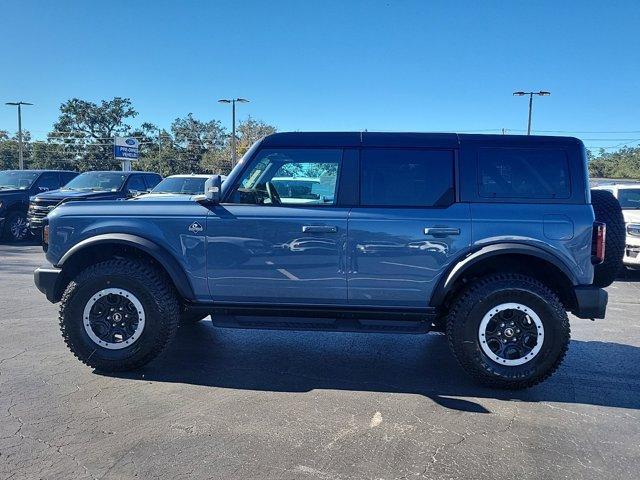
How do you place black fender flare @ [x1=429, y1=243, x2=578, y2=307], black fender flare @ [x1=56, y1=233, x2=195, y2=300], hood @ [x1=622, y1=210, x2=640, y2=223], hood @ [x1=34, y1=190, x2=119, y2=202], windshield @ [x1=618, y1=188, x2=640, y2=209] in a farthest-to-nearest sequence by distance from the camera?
hood @ [x1=34, y1=190, x2=119, y2=202] < windshield @ [x1=618, y1=188, x2=640, y2=209] < hood @ [x1=622, y1=210, x2=640, y2=223] < black fender flare @ [x1=56, y1=233, x2=195, y2=300] < black fender flare @ [x1=429, y1=243, x2=578, y2=307]

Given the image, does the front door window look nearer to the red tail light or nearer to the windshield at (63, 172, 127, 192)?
the red tail light

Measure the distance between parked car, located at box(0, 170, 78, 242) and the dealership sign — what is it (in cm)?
1691

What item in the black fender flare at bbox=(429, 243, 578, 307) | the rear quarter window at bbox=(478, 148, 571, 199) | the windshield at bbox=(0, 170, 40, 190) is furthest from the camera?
the windshield at bbox=(0, 170, 40, 190)

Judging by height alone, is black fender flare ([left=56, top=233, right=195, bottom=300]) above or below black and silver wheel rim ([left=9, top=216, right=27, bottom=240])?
above

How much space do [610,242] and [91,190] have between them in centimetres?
Result: 1222

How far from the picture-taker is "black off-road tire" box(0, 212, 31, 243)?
43.3ft

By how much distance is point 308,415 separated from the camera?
3.63 meters

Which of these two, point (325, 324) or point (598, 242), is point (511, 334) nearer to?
point (598, 242)

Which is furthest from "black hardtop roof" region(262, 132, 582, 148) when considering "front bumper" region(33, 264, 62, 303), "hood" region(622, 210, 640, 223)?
"hood" region(622, 210, 640, 223)

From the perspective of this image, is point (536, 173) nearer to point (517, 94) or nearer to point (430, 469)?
point (430, 469)

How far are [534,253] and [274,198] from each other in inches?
85.8

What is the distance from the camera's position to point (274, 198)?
14.5 feet

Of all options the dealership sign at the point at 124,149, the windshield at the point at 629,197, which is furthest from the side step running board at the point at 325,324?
the dealership sign at the point at 124,149

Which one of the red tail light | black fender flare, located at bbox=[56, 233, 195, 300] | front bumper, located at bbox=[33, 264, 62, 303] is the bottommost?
front bumper, located at bbox=[33, 264, 62, 303]
